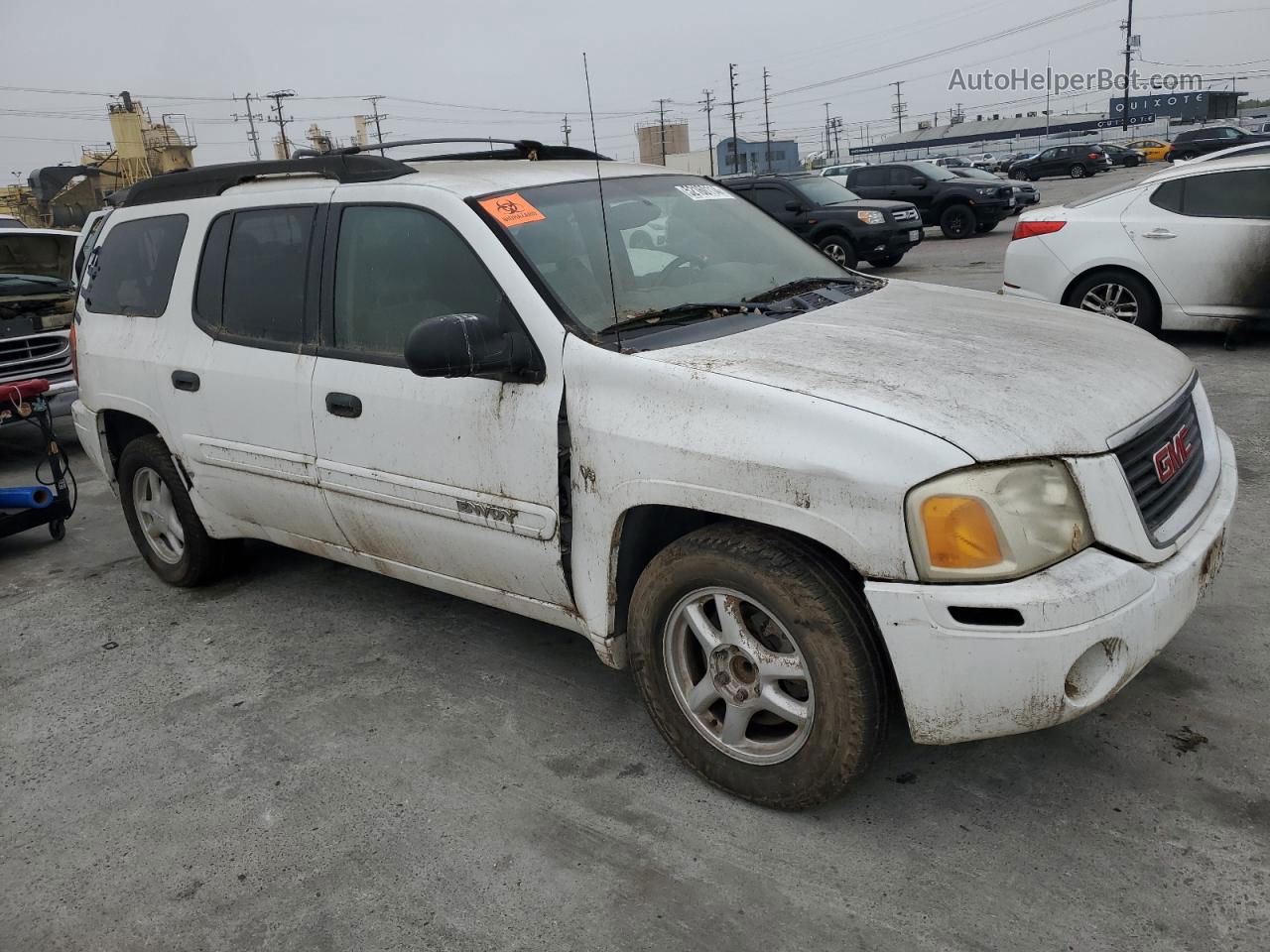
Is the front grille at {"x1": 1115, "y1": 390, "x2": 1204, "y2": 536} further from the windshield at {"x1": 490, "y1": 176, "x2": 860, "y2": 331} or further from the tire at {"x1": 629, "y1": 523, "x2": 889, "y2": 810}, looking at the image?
the windshield at {"x1": 490, "y1": 176, "x2": 860, "y2": 331}

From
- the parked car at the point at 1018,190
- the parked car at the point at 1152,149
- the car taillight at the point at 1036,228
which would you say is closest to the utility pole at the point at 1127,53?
the parked car at the point at 1152,149

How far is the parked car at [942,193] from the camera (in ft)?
64.3

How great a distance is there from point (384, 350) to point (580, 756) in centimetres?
148

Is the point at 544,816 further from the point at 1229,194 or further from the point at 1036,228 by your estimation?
the point at 1229,194

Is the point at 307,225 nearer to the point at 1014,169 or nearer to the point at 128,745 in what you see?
the point at 128,745

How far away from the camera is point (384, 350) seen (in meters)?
3.44

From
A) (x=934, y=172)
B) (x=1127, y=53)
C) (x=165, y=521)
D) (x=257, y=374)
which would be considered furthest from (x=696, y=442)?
(x=1127, y=53)

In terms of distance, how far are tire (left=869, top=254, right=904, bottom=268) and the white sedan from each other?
7242 mm

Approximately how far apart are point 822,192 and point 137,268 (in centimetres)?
1346

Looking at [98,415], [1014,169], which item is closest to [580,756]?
[98,415]

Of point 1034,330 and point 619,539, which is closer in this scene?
point 619,539

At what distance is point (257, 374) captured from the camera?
3812mm

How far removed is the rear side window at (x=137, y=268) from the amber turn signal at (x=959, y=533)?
11.2 ft

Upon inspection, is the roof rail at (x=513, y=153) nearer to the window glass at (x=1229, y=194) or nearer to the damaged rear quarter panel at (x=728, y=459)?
the damaged rear quarter panel at (x=728, y=459)
